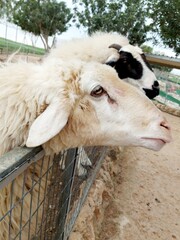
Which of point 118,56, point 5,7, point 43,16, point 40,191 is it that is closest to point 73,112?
point 40,191

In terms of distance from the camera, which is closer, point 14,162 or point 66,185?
point 14,162

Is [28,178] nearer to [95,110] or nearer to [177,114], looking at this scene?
[95,110]

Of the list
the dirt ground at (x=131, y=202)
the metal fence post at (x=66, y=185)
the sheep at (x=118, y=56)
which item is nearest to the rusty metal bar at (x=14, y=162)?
the metal fence post at (x=66, y=185)

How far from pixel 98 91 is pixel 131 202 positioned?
2.37m

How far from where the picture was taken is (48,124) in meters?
1.26

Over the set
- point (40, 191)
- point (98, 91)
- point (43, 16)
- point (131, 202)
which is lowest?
point (131, 202)

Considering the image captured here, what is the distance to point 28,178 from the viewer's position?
1436 millimetres

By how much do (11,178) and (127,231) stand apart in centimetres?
233

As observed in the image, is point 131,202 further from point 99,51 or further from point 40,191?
point 40,191

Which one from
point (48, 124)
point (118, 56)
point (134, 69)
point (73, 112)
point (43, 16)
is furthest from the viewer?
point (43, 16)

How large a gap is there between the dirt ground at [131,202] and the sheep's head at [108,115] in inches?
48.3

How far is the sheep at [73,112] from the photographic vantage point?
55.2 inches

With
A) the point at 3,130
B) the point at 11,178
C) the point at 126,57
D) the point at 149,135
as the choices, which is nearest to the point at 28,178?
the point at 3,130

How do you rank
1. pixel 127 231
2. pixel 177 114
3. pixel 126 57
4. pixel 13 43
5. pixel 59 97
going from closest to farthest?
pixel 59 97 < pixel 127 231 < pixel 126 57 < pixel 177 114 < pixel 13 43
